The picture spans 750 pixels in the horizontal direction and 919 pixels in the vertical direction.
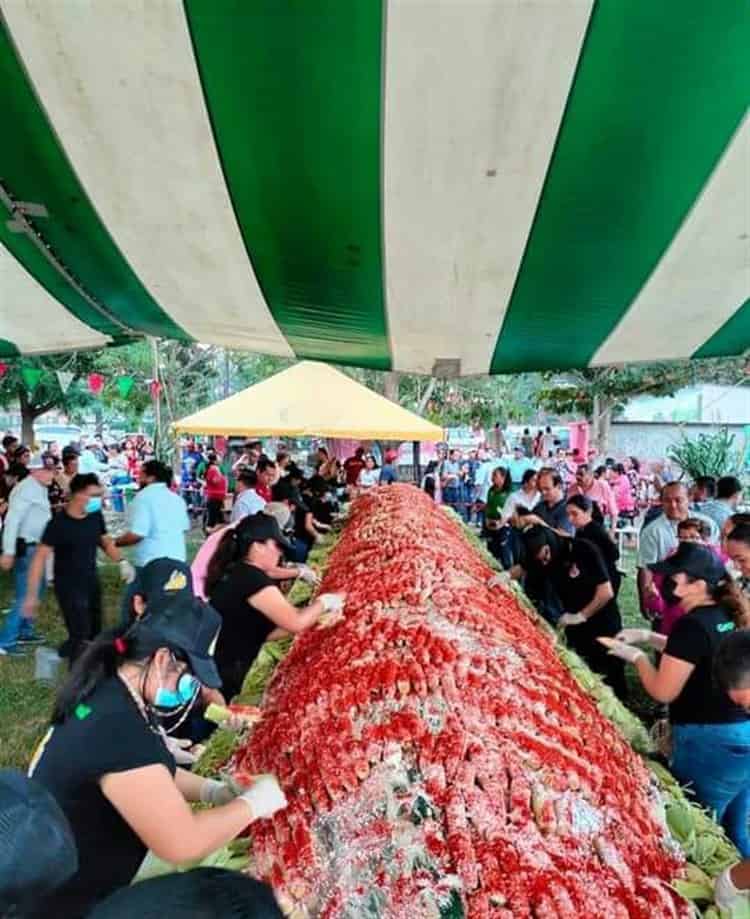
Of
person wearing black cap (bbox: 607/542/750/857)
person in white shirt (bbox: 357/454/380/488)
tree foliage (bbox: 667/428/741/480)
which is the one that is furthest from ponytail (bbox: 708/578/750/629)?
tree foliage (bbox: 667/428/741/480)

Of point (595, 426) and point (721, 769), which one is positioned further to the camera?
point (595, 426)

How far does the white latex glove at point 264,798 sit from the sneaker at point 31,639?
5199 mm

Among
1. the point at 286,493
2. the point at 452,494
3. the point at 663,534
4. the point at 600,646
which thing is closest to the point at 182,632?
the point at 600,646

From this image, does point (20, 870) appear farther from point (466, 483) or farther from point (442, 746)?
point (466, 483)

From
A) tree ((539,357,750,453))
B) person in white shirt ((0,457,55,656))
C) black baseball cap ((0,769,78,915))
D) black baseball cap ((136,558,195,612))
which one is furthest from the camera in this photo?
tree ((539,357,750,453))

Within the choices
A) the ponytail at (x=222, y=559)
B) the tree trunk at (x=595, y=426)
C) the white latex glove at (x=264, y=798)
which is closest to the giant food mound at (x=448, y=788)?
the white latex glove at (x=264, y=798)

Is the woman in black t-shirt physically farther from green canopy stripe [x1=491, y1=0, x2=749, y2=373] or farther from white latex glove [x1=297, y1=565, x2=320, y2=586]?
white latex glove [x1=297, y1=565, x2=320, y2=586]

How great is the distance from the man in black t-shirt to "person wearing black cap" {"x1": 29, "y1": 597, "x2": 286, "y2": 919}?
3498mm

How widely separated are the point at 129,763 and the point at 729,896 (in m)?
1.27

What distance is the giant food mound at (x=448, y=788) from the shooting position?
4.75 ft

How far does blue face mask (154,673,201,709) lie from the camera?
1.63 m

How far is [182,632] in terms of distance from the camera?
1615 mm

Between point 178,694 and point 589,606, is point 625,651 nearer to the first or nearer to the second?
point 589,606

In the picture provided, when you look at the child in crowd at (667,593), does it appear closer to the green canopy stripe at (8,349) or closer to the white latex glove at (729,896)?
the white latex glove at (729,896)
